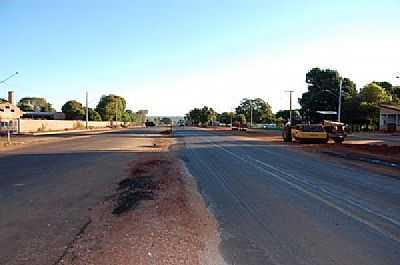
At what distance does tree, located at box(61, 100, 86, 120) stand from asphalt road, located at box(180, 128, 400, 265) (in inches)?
5377

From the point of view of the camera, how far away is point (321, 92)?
101938 mm

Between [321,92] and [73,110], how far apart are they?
3162 inches

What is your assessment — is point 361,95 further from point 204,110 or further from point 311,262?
point 311,262

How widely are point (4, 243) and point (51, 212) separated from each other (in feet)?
7.76

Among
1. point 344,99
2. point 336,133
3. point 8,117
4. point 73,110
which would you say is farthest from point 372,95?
point 73,110

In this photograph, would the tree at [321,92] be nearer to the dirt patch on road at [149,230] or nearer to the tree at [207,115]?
the tree at [207,115]

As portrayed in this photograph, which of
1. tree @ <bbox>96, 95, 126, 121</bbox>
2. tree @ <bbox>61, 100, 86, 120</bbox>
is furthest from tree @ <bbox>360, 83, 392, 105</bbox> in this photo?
tree @ <bbox>96, 95, 126, 121</bbox>

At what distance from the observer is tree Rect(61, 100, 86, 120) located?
148 metres

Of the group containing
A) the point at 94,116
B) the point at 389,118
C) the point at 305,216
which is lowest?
the point at 305,216

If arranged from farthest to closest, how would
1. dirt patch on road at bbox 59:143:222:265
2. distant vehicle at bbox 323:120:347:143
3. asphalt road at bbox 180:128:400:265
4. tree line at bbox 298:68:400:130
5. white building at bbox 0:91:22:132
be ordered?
tree line at bbox 298:68:400:130 → white building at bbox 0:91:22:132 → distant vehicle at bbox 323:120:347:143 → asphalt road at bbox 180:128:400:265 → dirt patch on road at bbox 59:143:222:265

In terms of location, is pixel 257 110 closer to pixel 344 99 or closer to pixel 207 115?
pixel 207 115

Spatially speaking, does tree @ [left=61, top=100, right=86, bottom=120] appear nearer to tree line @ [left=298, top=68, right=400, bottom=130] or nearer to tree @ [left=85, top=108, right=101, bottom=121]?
tree @ [left=85, top=108, right=101, bottom=121]

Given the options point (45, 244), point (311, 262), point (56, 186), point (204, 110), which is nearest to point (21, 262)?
point (45, 244)

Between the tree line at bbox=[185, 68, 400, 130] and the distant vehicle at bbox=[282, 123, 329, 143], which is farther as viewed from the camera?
the tree line at bbox=[185, 68, 400, 130]
